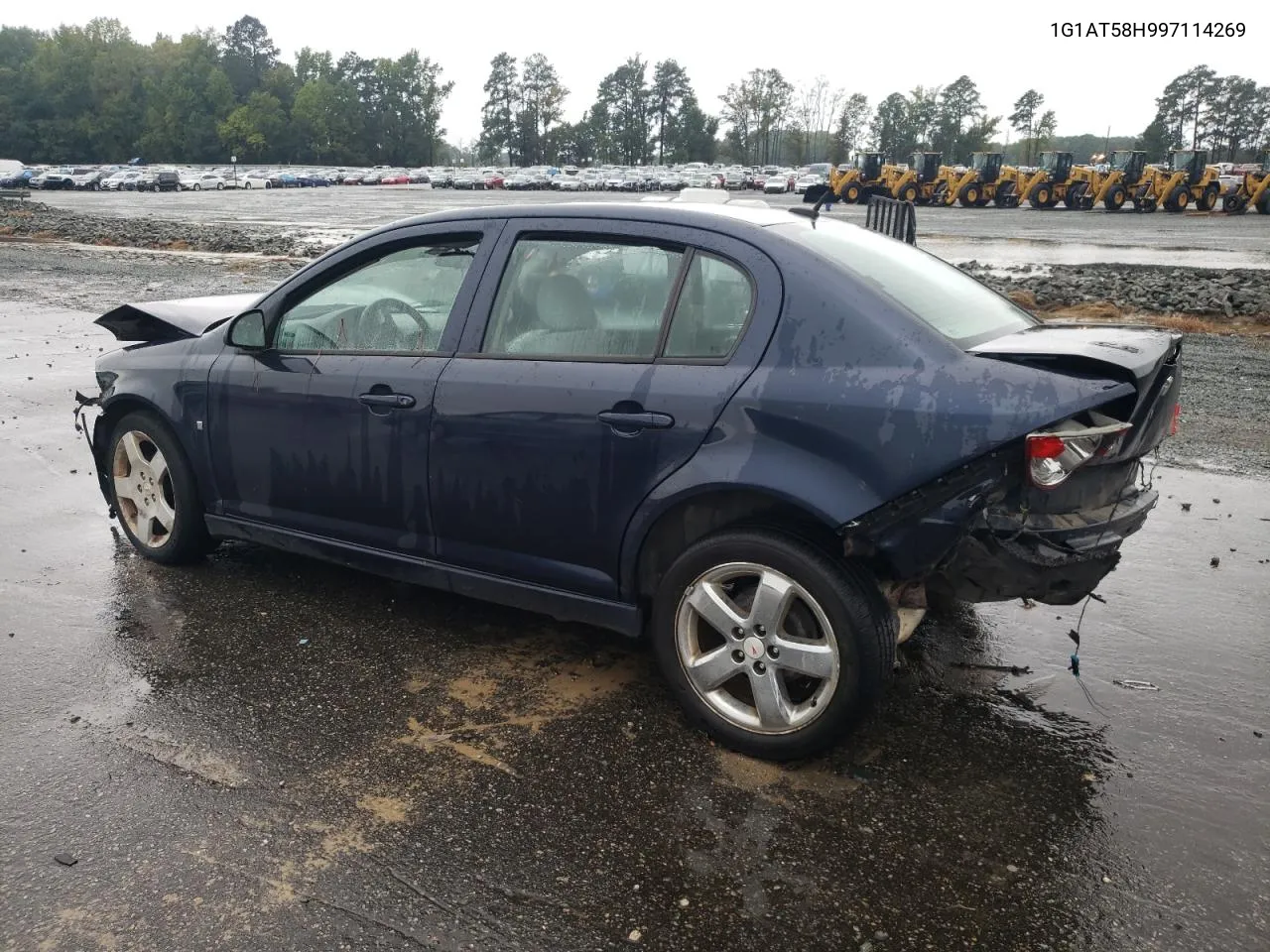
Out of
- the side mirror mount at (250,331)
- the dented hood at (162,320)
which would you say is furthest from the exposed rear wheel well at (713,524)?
the dented hood at (162,320)

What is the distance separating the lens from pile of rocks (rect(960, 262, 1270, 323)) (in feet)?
43.6

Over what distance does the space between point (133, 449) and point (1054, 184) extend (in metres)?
45.5

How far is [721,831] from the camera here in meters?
3.04

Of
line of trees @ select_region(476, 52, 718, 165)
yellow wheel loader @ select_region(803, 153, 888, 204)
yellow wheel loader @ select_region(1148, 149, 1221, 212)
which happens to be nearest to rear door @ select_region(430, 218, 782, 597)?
yellow wheel loader @ select_region(1148, 149, 1221, 212)

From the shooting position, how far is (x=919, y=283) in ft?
12.2

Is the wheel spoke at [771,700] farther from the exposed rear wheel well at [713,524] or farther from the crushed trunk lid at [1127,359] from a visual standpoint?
the crushed trunk lid at [1127,359]

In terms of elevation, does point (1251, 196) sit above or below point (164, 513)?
above

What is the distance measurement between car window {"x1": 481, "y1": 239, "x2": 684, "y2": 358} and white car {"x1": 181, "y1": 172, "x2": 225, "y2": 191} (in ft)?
262

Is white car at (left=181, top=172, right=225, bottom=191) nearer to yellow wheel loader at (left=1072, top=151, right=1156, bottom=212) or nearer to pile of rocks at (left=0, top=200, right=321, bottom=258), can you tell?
pile of rocks at (left=0, top=200, right=321, bottom=258)

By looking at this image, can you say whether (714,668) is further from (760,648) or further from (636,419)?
(636,419)

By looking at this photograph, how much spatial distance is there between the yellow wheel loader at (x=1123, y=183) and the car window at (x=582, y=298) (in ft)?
144

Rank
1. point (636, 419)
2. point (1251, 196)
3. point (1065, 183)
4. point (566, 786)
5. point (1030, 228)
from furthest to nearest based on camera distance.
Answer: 1. point (1065, 183)
2. point (1251, 196)
3. point (1030, 228)
4. point (636, 419)
5. point (566, 786)

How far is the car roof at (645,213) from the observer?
3.64m

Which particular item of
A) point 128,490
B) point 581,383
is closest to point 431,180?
point 128,490
